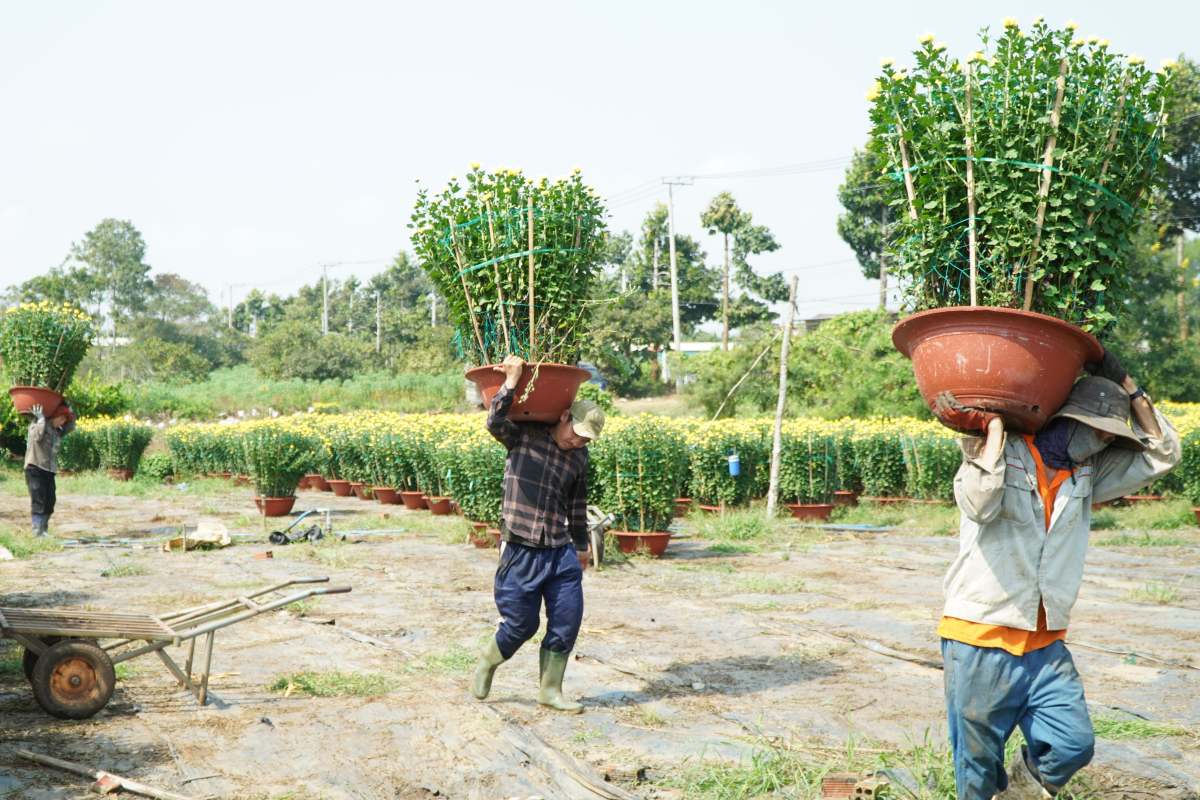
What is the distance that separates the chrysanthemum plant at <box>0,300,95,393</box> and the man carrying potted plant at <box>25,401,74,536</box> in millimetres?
1112

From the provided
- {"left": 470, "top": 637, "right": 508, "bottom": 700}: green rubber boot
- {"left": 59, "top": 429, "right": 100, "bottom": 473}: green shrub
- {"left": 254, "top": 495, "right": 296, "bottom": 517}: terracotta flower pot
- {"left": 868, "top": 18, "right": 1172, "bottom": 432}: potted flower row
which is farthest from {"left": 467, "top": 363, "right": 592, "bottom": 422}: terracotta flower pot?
{"left": 59, "top": 429, "right": 100, "bottom": 473}: green shrub

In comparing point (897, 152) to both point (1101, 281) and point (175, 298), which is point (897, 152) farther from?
point (175, 298)

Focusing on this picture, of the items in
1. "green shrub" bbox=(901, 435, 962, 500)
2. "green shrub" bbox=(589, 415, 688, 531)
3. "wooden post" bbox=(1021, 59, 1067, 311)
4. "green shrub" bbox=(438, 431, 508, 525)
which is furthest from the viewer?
"green shrub" bbox=(901, 435, 962, 500)

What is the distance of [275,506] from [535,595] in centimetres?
1239

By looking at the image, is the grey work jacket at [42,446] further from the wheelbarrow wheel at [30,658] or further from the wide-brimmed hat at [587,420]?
the wide-brimmed hat at [587,420]

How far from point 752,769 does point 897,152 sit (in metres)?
2.62

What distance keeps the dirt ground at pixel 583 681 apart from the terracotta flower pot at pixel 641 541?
0.87 ft

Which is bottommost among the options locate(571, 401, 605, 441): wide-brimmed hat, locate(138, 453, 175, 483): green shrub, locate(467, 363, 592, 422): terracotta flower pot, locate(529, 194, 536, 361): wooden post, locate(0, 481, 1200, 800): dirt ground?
locate(0, 481, 1200, 800): dirt ground

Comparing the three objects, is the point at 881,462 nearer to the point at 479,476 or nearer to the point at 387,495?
the point at 479,476

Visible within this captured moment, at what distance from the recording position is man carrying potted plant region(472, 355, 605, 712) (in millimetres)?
5793

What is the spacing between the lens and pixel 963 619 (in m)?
Result: 3.75

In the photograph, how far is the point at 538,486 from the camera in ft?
19.2

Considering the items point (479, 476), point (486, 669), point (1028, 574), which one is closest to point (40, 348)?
point (479, 476)

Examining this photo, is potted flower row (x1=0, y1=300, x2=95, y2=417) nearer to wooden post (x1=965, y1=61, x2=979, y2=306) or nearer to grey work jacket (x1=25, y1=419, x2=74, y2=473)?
grey work jacket (x1=25, y1=419, x2=74, y2=473)
